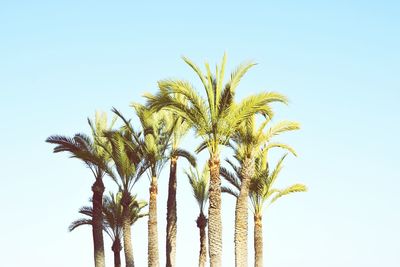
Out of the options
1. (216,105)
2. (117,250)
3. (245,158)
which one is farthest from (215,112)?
(117,250)

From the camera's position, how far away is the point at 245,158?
28.5 meters

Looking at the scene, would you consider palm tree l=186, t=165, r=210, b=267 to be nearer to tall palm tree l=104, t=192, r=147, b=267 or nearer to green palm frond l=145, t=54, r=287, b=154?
tall palm tree l=104, t=192, r=147, b=267

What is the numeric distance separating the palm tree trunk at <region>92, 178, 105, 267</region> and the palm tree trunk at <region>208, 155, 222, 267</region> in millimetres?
11795

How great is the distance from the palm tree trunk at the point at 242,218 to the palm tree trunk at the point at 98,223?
29.9ft

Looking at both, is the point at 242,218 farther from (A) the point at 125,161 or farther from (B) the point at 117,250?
(B) the point at 117,250

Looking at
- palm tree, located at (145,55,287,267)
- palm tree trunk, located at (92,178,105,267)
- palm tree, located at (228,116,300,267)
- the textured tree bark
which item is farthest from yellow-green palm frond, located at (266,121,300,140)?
palm tree trunk, located at (92,178,105,267)

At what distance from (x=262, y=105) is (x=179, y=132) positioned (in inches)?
353

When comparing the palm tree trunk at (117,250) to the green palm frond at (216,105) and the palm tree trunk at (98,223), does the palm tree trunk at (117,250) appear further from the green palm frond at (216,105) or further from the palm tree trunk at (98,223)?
the green palm frond at (216,105)

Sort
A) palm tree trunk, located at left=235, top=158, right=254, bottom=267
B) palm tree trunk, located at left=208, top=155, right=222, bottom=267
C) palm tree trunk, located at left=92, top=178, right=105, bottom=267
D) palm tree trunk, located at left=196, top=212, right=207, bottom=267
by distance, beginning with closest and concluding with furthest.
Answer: palm tree trunk, located at left=208, top=155, right=222, bottom=267
palm tree trunk, located at left=235, top=158, right=254, bottom=267
palm tree trunk, located at left=92, top=178, right=105, bottom=267
palm tree trunk, located at left=196, top=212, right=207, bottom=267

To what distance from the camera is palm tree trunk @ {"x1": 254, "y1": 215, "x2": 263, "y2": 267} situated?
1263 inches

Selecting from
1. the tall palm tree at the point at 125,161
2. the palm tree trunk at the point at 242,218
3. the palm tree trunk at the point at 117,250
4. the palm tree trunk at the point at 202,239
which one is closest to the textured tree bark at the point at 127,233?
the tall palm tree at the point at 125,161

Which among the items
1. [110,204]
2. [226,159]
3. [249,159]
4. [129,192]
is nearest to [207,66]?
[249,159]

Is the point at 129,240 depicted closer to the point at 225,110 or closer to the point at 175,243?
the point at 175,243

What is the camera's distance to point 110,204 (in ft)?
131
